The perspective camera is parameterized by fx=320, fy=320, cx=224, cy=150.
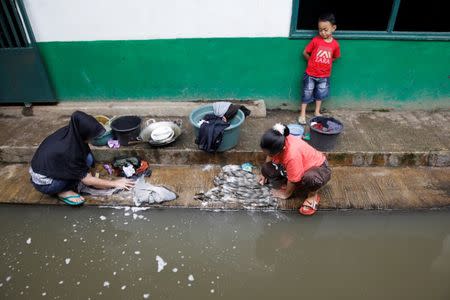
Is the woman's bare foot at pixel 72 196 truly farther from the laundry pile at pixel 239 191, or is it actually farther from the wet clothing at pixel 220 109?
the wet clothing at pixel 220 109

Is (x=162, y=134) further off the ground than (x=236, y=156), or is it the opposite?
(x=162, y=134)

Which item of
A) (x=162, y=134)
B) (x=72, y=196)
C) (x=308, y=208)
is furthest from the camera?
(x=162, y=134)

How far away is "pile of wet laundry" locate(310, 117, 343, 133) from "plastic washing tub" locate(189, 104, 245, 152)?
94 centimetres

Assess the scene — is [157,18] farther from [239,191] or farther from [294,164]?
[294,164]

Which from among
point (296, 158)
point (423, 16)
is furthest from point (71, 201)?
point (423, 16)

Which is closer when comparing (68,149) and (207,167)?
(68,149)

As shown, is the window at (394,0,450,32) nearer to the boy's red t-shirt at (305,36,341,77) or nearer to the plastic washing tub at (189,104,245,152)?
the boy's red t-shirt at (305,36,341,77)

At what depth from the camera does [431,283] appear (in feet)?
9.47

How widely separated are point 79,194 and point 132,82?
1919 millimetres

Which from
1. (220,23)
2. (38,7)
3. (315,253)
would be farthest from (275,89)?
(38,7)

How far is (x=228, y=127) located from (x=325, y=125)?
1.29 metres

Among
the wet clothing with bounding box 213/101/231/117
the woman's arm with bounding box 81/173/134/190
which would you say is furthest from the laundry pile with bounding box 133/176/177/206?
the wet clothing with bounding box 213/101/231/117

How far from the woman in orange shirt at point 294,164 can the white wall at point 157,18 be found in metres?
1.90

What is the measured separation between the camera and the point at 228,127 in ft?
12.7
